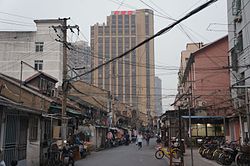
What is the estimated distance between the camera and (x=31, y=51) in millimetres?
42750

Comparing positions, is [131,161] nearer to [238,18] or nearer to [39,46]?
[238,18]

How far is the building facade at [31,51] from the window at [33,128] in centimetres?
2584

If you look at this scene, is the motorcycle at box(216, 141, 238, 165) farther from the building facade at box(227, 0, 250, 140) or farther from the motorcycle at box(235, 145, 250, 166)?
the building facade at box(227, 0, 250, 140)

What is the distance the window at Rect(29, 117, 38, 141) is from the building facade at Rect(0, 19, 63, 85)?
2584 cm

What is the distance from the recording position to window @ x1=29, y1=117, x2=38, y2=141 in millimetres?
15485

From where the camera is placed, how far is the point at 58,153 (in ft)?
54.1

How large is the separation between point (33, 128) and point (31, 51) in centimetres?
2870

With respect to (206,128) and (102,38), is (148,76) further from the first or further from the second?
(102,38)

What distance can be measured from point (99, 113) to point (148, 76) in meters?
10.2

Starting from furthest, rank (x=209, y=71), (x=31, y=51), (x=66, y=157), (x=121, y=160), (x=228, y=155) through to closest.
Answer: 1. (x=31, y=51)
2. (x=209, y=71)
3. (x=121, y=160)
4. (x=66, y=157)
5. (x=228, y=155)

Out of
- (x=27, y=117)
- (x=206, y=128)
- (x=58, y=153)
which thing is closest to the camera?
(x=27, y=117)

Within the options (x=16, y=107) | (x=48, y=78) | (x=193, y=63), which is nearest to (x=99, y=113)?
(x=193, y=63)

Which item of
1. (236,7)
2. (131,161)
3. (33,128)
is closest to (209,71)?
(236,7)

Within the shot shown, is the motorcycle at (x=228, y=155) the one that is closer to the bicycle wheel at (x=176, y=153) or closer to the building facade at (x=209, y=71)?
the bicycle wheel at (x=176, y=153)
